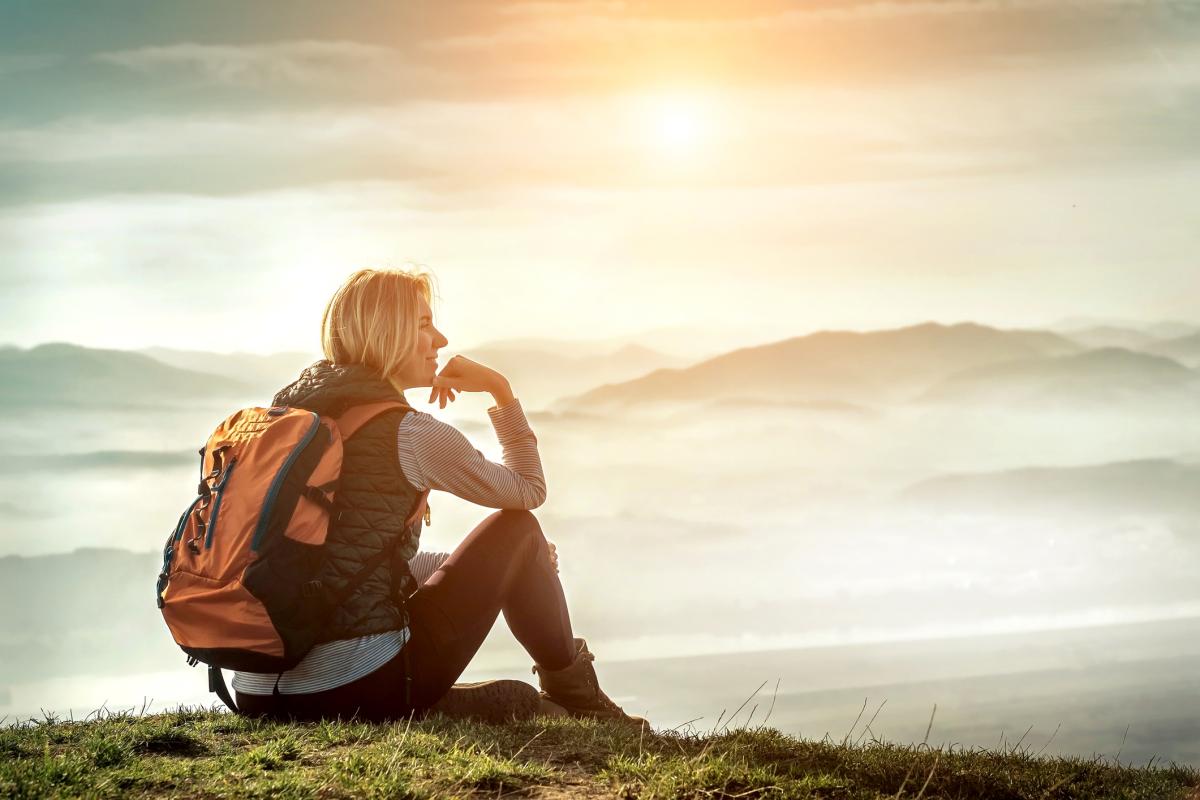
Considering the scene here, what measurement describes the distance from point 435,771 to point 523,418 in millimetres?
2327

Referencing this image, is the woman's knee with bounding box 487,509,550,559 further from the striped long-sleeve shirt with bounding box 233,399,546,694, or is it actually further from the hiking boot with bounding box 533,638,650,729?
the hiking boot with bounding box 533,638,650,729

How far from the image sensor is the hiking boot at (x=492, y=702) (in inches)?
283

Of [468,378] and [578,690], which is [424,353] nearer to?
[468,378]

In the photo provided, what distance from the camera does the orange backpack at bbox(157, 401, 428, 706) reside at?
6051mm

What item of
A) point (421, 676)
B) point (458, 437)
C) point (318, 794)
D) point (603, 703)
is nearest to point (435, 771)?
point (318, 794)

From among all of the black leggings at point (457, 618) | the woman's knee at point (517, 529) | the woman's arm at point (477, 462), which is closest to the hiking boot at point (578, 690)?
the black leggings at point (457, 618)

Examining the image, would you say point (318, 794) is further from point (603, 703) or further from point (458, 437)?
point (603, 703)

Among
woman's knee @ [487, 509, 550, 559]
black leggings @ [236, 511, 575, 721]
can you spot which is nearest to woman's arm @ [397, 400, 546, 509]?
woman's knee @ [487, 509, 550, 559]

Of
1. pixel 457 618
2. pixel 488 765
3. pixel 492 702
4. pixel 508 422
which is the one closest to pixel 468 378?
pixel 508 422

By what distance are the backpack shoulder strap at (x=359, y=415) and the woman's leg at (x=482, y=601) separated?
0.98m

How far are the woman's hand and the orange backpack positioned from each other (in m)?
1.20

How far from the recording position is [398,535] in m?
6.39

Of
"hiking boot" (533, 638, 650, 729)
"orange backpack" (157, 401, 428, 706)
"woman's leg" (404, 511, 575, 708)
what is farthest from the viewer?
"hiking boot" (533, 638, 650, 729)

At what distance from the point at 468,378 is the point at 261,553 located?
5.98 feet
